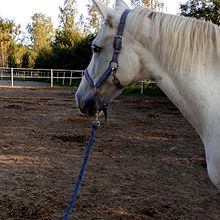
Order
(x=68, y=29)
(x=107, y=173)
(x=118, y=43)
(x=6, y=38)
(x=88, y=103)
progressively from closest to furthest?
(x=118, y=43), (x=88, y=103), (x=107, y=173), (x=68, y=29), (x=6, y=38)

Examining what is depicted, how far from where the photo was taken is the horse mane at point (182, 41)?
7.18 ft

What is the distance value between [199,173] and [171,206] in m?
1.45

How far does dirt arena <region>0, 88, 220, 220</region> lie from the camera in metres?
3.81

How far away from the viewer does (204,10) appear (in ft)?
61.7

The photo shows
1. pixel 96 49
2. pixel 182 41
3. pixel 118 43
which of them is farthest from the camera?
pixel 96 49

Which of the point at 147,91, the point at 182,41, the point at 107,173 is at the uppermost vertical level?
the point at 182,41

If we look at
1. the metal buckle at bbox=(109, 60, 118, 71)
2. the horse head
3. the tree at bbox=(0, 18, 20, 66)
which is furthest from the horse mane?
the tree at bbox=(0, 18, 20, 66)

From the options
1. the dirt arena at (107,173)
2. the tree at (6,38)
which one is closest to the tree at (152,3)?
the dirt arena at (107,173)

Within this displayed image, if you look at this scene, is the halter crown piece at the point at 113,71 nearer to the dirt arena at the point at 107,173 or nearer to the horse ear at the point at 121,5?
the horse ear at the point at 121,5

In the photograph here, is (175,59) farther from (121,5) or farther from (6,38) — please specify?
(6,38)

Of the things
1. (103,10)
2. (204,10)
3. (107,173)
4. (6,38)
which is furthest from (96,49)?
(6,38)

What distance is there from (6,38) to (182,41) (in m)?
54.1

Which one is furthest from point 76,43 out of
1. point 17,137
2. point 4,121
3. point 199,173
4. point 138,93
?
point 199,173

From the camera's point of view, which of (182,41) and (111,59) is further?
(111,59)
